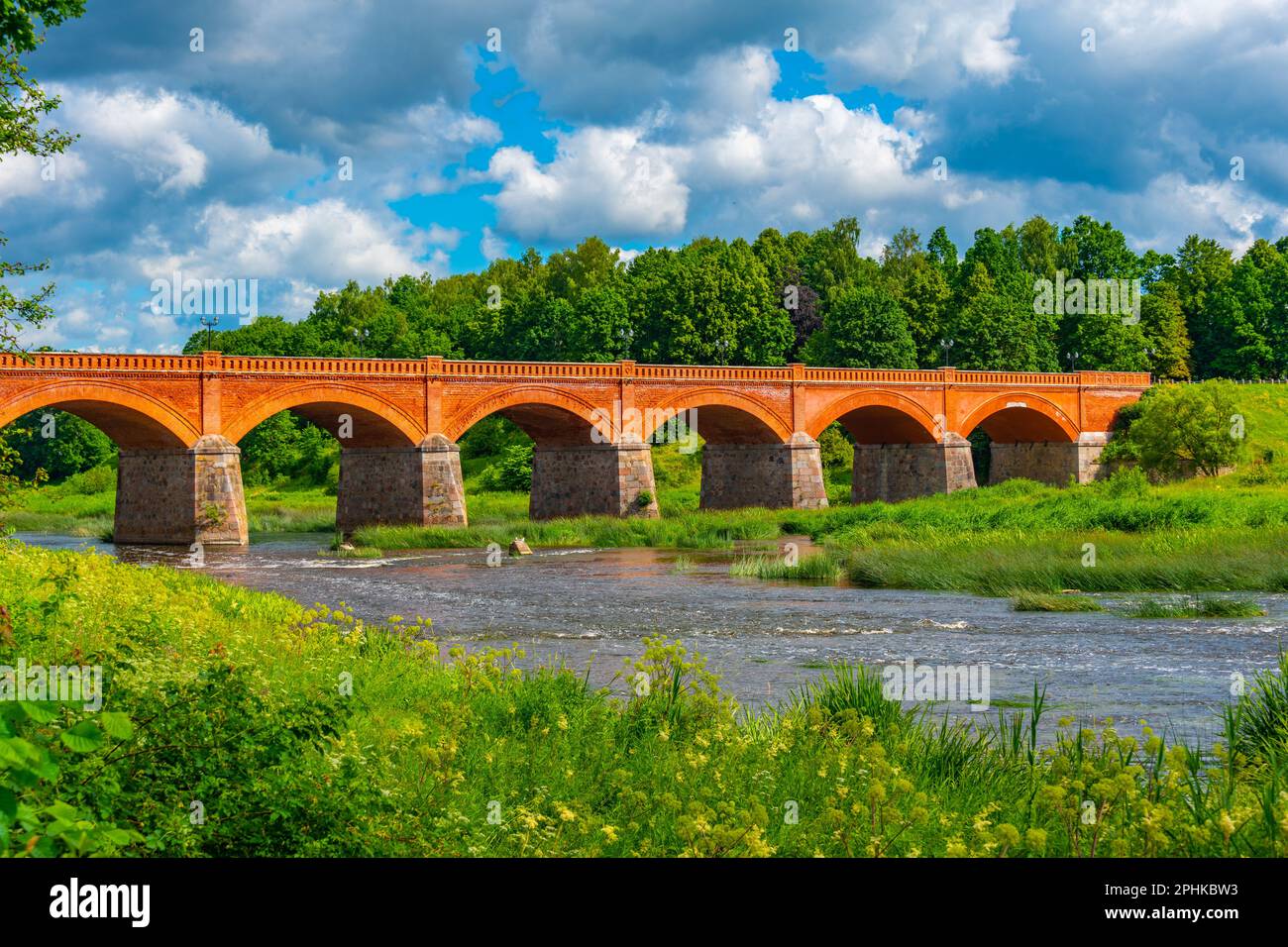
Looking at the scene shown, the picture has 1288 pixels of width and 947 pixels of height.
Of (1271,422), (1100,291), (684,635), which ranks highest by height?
(1100,291)

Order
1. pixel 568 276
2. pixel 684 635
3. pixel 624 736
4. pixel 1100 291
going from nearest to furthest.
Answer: pixel 624 736
pixel 684 635
pixel 1100 291
pixel 568 276

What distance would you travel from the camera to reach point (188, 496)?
4422 centimetres

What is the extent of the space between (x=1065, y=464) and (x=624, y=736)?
60.2 metres

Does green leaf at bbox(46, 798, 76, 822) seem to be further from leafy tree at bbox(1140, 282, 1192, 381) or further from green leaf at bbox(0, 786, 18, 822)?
leafy tree at bbox(1140, 282, 1192, 381)

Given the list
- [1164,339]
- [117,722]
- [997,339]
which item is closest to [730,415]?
[997,339]

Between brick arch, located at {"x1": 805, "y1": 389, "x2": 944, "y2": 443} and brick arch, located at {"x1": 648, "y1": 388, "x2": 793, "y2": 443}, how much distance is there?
6.25 feet

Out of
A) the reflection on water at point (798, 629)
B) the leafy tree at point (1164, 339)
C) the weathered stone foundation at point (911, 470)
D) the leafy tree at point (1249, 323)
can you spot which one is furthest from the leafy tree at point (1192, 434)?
the reflection on water at point (798, 629)

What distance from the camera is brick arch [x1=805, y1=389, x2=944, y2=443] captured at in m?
59.5

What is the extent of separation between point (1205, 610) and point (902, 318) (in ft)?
192

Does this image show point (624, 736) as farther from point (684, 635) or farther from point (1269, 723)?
point (684, 635)

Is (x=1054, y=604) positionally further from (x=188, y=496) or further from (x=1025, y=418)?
(x=1025, y=418)

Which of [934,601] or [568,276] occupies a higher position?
[568,276]
